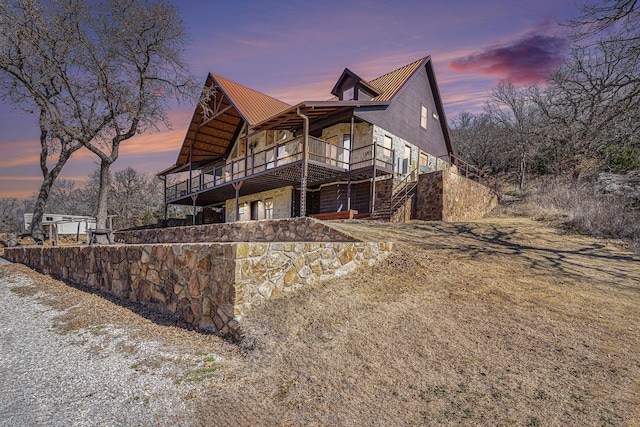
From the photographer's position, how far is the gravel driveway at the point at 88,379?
321 cm

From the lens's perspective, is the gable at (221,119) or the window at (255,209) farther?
the window at (255,209)

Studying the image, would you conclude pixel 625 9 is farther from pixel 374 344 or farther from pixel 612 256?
pixel 374 344

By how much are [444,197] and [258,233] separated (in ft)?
29.7

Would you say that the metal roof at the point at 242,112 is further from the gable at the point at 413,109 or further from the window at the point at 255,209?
the window at the point at 255,209

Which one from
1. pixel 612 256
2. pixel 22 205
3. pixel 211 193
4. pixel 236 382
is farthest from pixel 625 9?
pixel 22 205

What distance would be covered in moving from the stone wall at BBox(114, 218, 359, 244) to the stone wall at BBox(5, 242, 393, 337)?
7.14 feet

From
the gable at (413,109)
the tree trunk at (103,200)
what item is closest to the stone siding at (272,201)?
the gable at (413,109)

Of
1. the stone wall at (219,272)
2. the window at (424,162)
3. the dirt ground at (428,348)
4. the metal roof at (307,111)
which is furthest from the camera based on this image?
the window at (424,162)

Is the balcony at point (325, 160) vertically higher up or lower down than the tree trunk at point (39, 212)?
higher up

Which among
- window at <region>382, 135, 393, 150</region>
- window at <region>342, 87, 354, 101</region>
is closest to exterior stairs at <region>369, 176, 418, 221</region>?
window at <region>382, 135, 393, 150</region>

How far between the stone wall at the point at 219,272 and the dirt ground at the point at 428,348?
0.24 meters

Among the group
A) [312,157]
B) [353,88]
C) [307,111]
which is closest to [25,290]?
[312,157]

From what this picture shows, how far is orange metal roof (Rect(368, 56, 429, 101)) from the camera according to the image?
1970 centimetres

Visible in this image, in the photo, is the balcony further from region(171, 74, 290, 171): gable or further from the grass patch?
the grass patch
